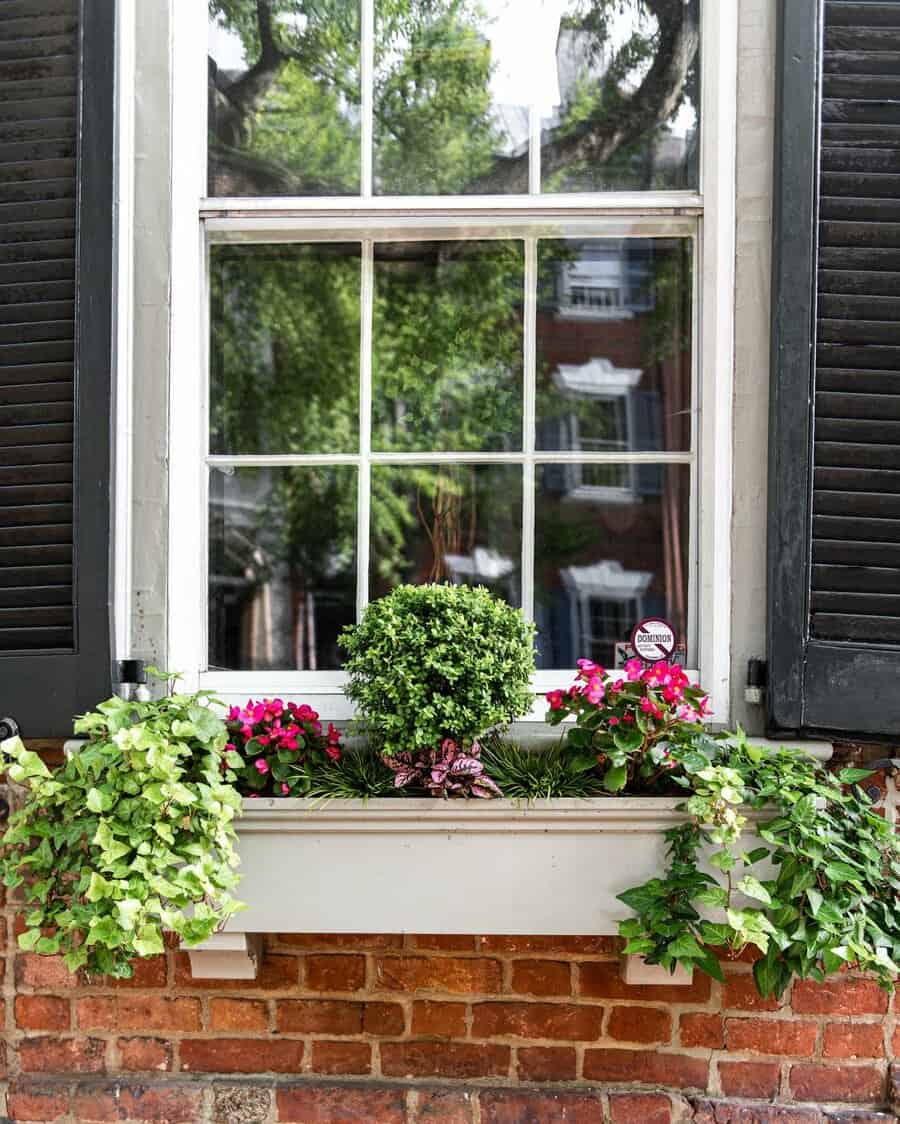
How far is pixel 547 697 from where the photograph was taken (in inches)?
84.5

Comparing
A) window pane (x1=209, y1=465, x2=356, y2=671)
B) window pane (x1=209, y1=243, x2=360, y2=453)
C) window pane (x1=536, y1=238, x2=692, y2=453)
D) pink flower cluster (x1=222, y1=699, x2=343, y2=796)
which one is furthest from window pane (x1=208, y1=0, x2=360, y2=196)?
pink flower cluster (x1=222, y1=699, x2=343, y2=796)

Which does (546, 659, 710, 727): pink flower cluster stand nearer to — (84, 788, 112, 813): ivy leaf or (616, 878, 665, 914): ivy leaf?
(616, 878, 665, 914): ivy leaf

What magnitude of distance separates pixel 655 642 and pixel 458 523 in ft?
2.75

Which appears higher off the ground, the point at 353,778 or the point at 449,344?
the point at 449,344

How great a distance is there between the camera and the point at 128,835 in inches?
75.8

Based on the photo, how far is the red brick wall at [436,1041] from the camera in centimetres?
225

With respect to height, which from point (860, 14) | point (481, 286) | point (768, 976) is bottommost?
point (768, 976)

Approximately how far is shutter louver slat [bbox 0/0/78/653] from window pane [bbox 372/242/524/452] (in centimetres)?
82

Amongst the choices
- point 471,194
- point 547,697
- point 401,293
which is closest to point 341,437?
point 401,293

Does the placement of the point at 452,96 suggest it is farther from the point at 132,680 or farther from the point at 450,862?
the point at 450,862

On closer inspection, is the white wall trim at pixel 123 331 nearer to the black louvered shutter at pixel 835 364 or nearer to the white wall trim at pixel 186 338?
the white wall trim at pixel 186 338

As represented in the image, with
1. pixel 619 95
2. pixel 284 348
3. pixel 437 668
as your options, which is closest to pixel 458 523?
pixel 284 348

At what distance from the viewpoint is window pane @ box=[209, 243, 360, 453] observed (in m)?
2.62

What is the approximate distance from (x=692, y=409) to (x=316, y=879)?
1.29m
